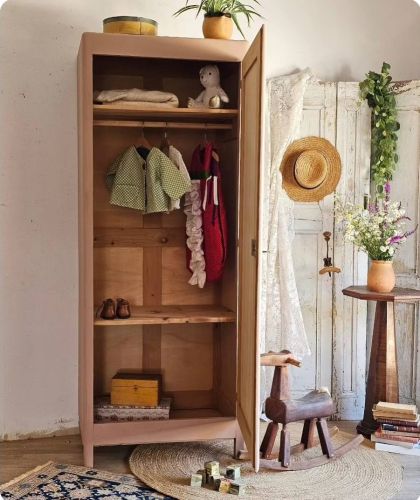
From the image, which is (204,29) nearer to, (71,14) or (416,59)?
(71,14)

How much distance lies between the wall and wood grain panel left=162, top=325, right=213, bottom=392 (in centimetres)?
56

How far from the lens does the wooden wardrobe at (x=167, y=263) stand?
351 centimetres

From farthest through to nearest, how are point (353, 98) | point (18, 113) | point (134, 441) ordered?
point (353, 98) < point (18, 113) < point (134, 441)

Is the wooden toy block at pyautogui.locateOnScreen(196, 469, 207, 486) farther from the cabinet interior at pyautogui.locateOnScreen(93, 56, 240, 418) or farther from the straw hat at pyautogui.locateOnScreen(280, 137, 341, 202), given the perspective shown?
the straw hat at pyautogui.locateOnScreen(280, 137, 341, 202)

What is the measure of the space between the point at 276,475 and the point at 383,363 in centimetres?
109

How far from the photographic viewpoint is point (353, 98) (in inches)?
176

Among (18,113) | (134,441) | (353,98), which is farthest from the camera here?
(353,98)

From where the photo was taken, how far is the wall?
3.95 m

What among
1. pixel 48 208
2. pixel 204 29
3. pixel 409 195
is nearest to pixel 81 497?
pixel 48 208

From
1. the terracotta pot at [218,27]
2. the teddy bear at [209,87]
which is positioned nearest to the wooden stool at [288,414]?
the teddy bear at [209,87]

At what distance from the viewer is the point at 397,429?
3984 millimetres

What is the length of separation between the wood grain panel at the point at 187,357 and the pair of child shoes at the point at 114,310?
45 cm

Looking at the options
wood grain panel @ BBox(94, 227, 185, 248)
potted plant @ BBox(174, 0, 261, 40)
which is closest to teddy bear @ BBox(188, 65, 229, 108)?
potted plant @ BBox(174, 0, 261, 40)

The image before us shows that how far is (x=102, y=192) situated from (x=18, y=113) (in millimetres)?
654
